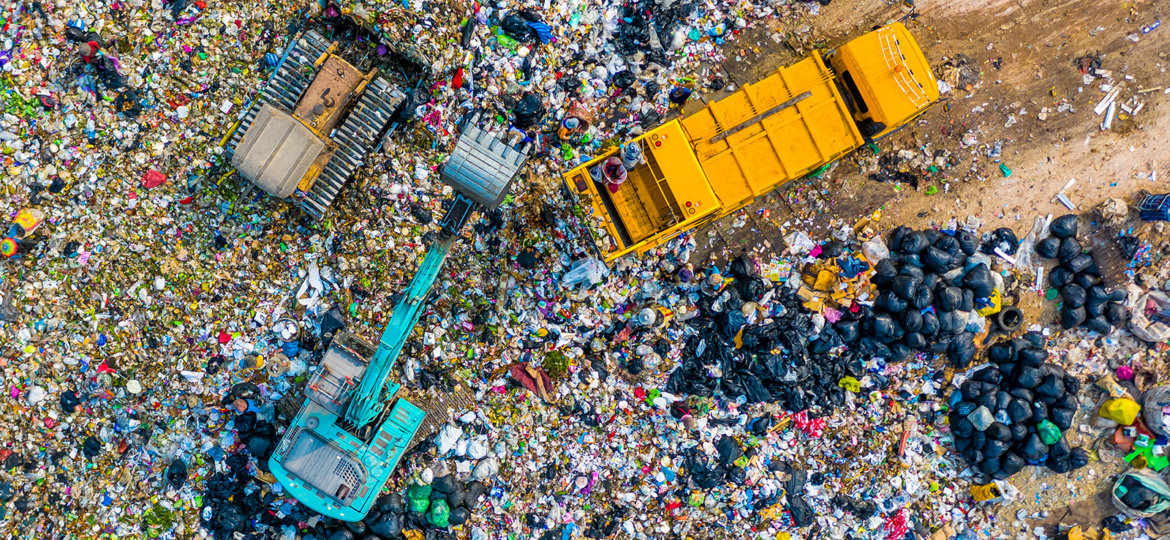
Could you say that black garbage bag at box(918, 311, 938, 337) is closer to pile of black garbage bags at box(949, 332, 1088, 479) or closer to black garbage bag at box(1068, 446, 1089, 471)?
pile of black garbage bags at box(949, 332, 1088, 479)

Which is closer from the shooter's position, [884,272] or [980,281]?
[980,281]

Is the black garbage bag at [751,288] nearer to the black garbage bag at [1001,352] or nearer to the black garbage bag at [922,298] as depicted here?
the black garbage bag at [922,298]

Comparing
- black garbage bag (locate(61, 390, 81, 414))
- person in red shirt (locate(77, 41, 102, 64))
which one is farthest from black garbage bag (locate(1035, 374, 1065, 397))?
person in red shirt (locate(77, 41, 102, 64))

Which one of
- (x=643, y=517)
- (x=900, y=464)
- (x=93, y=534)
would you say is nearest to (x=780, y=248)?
(x=900, y=464)

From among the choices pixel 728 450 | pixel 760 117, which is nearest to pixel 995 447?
pixel 728 450

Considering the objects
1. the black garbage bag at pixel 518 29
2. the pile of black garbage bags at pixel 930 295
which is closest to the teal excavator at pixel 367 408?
the black garbage bag at pixel 518 29

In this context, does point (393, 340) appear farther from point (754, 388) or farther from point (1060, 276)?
point (1060, 276)
